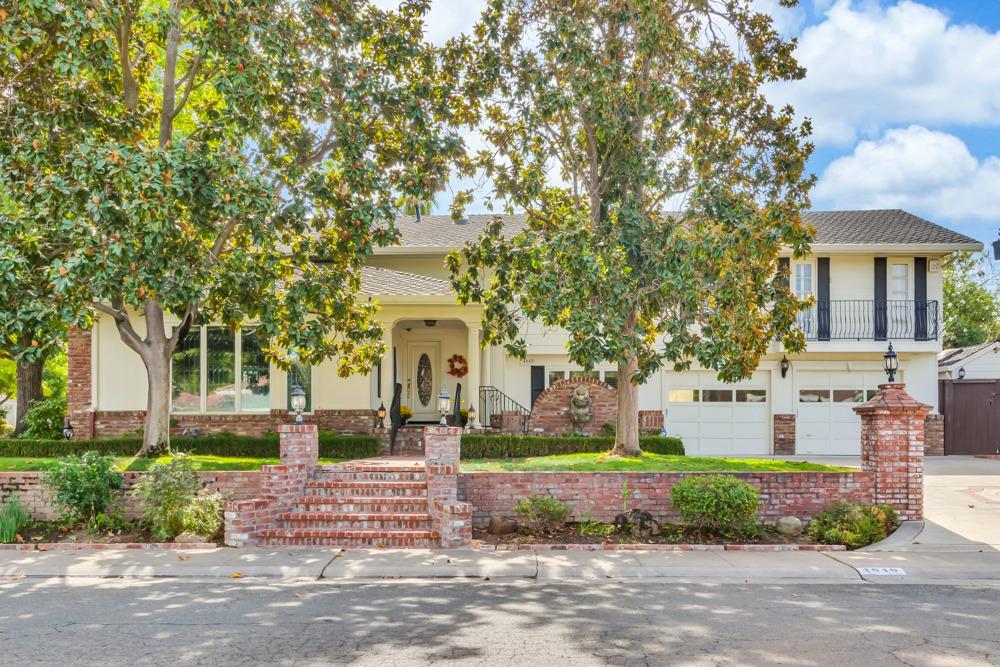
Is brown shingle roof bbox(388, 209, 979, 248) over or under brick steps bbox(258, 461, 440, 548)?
over

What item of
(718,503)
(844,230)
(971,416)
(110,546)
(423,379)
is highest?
(844,230)

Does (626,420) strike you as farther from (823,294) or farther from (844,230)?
(844,230)

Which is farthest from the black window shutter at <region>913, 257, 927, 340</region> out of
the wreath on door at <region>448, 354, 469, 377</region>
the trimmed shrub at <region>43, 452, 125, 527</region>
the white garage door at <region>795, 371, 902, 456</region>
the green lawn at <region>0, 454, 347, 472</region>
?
the trimmed shrub at <region>43, 452, 125, 527</region>

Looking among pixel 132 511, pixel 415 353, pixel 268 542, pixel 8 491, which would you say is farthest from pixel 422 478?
pixel 415 353

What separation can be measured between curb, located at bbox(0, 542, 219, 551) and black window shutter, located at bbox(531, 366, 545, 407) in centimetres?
1186

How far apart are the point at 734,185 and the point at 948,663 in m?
9.11

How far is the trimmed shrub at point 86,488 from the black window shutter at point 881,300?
1905 centimetres

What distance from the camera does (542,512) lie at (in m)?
10.5

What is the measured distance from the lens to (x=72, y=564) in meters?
9.12

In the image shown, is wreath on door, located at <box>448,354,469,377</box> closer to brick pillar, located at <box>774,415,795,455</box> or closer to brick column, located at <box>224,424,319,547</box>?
brick pillar, located at <box>774,415,795,455</box>

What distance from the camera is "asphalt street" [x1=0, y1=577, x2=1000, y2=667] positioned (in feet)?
19.2

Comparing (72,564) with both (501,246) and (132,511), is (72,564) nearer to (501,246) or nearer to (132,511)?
(132,511)

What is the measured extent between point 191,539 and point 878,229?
66.7 ft

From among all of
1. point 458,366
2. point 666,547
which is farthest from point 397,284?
point 666,547
